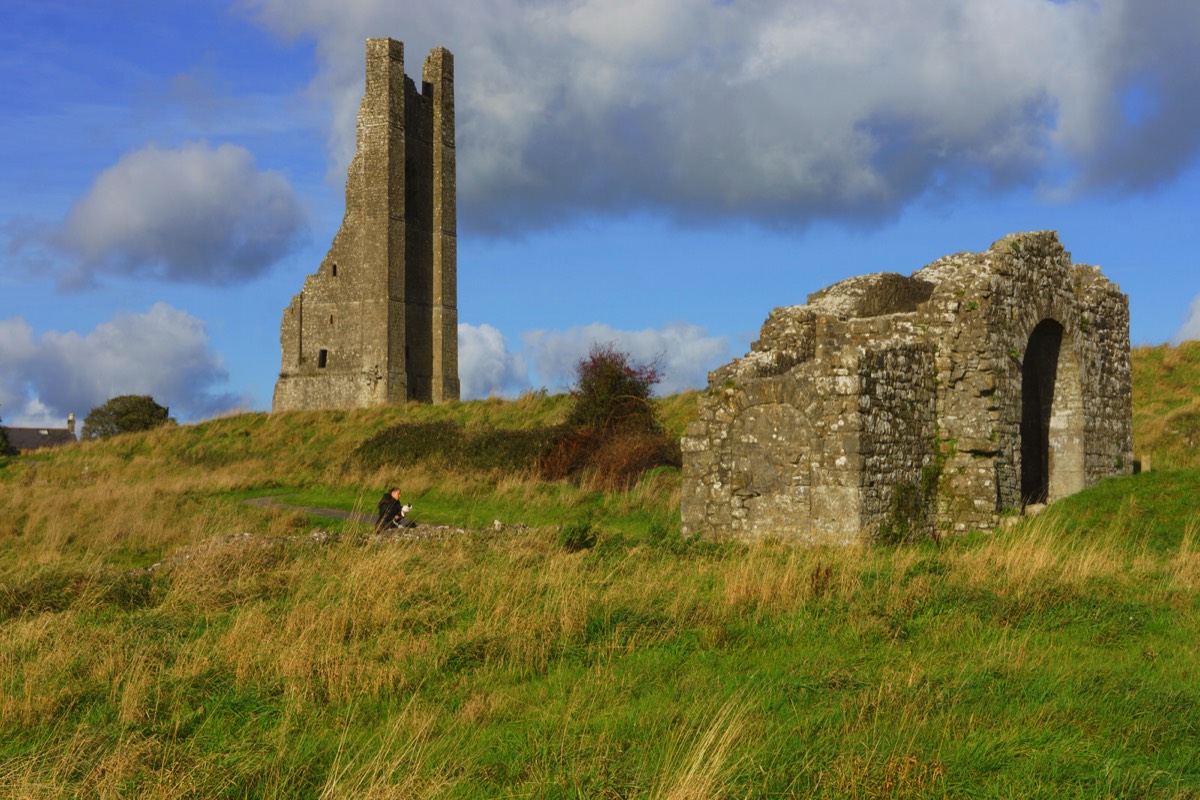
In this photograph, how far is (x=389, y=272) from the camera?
4712 centimetres

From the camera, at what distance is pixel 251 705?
6.19m

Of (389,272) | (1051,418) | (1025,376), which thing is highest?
(389,272)

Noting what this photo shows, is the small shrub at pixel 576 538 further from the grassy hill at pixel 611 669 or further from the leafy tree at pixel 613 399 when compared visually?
the leafy tree at pixel 613 399

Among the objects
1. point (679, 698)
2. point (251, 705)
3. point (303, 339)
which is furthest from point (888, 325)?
point (303, 339)

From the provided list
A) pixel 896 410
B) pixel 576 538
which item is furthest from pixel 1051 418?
pixel 576 538

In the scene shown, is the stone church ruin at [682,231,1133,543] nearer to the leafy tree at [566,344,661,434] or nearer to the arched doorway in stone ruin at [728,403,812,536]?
the arched doorway in stone ruin at [728,403,812,536]

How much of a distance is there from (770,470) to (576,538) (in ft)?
8.59

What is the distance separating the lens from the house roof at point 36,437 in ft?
214

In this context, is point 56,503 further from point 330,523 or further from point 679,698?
point 679,698

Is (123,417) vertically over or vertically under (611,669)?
over

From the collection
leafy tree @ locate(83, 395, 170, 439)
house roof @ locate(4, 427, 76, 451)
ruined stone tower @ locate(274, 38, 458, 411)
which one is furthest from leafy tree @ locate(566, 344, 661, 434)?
house roof @ locate(4, 427, 76, 451)

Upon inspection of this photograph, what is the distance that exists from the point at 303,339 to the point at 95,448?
43.3 ft

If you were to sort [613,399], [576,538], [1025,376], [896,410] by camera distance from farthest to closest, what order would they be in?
1. [613,399]
2. [1025,376]
3. [896,410]
4. [576,538]

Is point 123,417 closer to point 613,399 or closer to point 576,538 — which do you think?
point 613,399
